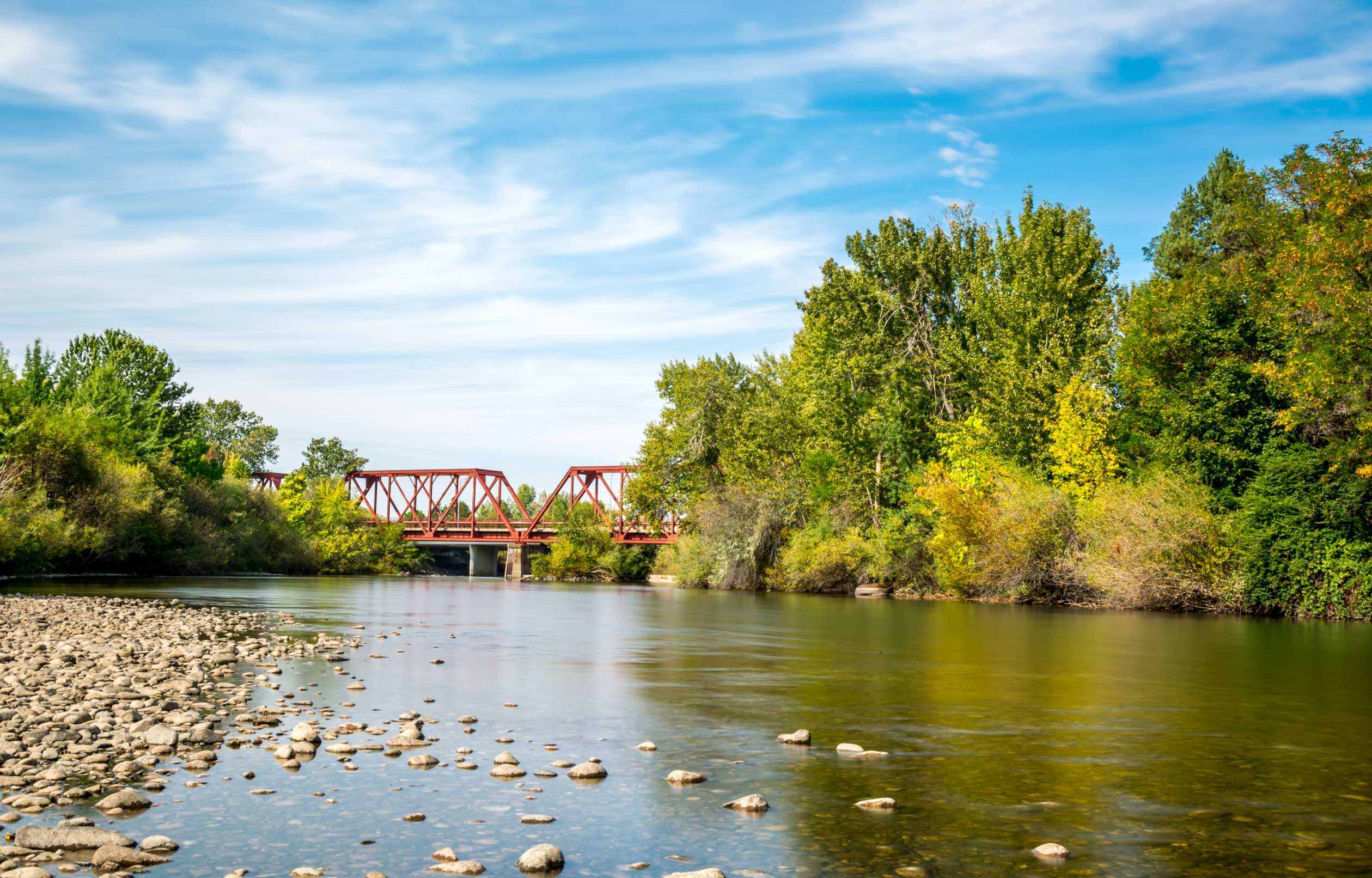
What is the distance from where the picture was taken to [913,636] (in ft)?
83.6

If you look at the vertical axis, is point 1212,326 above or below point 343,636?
above

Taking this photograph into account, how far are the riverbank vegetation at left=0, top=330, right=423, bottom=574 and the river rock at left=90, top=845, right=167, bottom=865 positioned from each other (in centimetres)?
4711

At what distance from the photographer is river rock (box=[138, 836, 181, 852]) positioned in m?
6.11

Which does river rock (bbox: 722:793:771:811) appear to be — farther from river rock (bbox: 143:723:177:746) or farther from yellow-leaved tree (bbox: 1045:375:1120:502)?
yellow-leaved tree (bbox: 1045:375:1120:502)

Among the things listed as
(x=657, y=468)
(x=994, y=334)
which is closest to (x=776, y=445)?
(x=657, y=468)

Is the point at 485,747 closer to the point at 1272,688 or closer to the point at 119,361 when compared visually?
the point at 1272,688

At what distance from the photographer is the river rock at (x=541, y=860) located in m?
5.94

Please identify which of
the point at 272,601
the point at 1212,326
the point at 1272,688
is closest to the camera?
the point at 1272,688

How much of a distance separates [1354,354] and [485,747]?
31.6 meters

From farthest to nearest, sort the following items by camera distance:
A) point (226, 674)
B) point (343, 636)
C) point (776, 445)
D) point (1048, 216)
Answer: point (776, 445) → point (1048, 216) → point (343, 636) → point (226, 674)

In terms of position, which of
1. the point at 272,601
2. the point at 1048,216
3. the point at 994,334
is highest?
the point at 1048,216

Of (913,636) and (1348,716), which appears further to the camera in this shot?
(913,636)

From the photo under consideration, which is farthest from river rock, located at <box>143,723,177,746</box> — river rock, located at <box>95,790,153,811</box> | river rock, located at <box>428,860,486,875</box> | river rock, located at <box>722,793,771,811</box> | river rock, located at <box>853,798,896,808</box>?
river rock, located at <box>853,798,896,808</box>

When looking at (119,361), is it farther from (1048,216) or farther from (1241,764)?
(1241,764)
